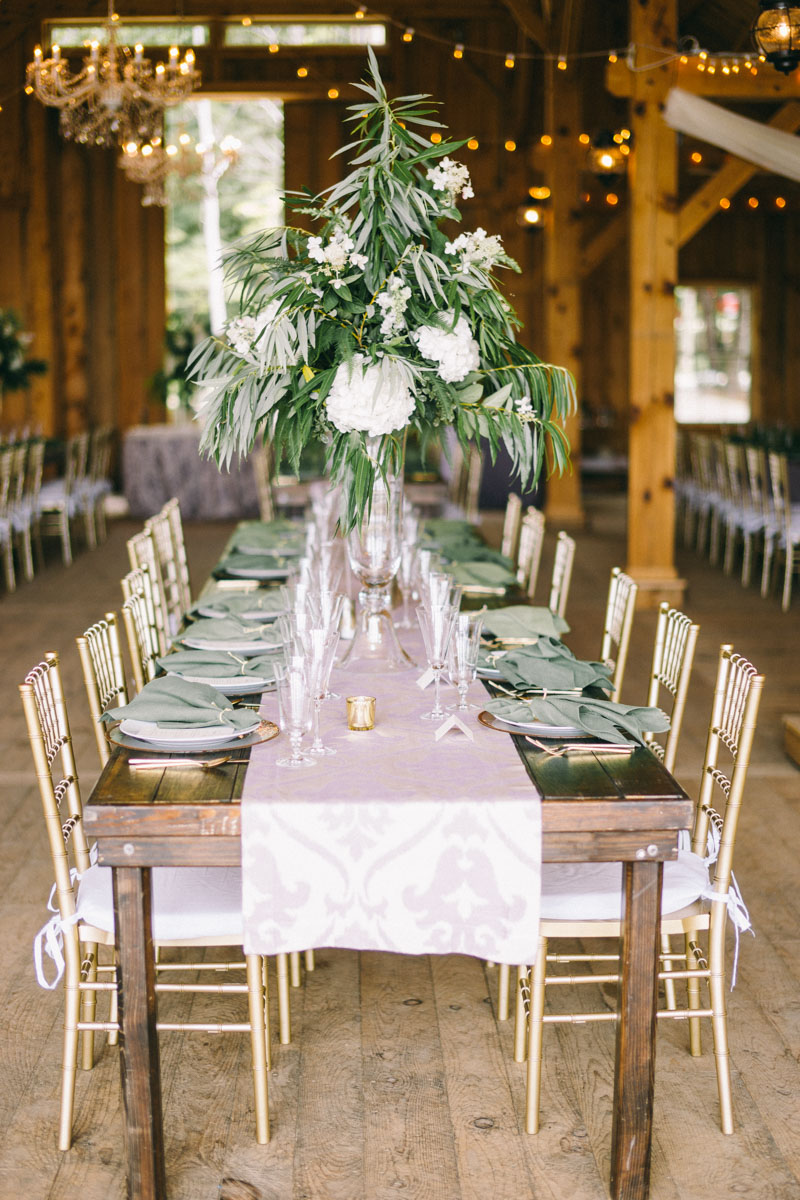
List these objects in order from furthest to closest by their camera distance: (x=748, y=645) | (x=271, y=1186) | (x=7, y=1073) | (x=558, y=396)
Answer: (x=748, y=645), (x=558, y=396), (x=7, y=1073), (x=271, y=1186)

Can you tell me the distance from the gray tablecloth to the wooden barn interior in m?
0.24

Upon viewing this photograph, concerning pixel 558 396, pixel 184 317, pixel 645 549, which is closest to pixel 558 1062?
pixel 558 396

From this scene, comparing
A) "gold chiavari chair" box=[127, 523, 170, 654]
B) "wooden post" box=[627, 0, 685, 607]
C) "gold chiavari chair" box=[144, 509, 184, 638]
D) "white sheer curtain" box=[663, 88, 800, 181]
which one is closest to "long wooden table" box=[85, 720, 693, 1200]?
"gold chiavari chair" box=[127, 523, 170, 654]

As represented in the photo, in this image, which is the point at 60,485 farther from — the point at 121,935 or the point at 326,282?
the point at 121,935

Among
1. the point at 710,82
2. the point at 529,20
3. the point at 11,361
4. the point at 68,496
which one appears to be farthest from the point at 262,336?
the point at 529,20

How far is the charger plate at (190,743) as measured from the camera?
232 cm

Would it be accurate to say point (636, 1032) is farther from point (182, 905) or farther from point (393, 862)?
point (182, 905)

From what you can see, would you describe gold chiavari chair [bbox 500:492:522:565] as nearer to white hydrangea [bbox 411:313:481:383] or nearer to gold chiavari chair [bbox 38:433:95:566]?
white hydrangea [bbox 411:313:481:383]

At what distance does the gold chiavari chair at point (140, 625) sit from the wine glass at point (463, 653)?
861 millimetres

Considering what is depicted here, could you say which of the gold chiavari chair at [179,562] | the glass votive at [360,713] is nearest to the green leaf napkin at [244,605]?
the glass votive at [360,713]

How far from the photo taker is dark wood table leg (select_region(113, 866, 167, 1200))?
209cm

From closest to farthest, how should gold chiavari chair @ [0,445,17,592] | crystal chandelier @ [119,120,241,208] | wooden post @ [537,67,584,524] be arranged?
gold chiavari chair @ [0,445,17,592], crystal chandelier @ [119,120,241,208], wooden post @ [537,67,584,524]

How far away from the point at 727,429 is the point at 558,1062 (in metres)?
12.4

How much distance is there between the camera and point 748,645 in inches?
245
